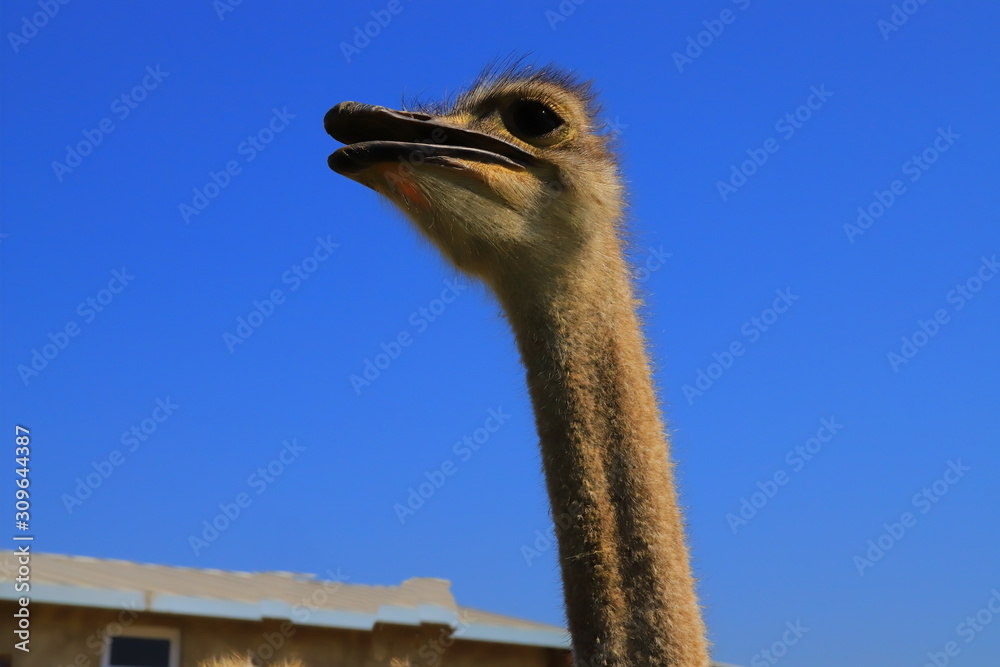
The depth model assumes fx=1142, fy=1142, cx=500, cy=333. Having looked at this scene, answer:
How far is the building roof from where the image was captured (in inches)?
302

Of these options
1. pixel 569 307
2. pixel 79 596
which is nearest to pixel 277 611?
pixel 79 596

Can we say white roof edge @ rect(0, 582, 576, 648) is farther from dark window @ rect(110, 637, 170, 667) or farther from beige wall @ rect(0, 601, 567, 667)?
dark window @ rect(110, 637, 170, 667)

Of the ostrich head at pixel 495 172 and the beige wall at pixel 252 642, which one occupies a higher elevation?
the beige wall at pixel 252 642

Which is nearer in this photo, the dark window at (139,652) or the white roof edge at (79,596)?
the white roof edge at (79,596)

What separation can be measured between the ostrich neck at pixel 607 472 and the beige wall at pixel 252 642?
14.5ft

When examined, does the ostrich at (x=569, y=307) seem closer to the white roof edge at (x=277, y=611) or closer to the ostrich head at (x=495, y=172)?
the ostrich head at (x=495, y=172)

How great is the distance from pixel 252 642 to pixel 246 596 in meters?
0.37

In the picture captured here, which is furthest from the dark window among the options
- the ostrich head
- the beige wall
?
the ostrich head

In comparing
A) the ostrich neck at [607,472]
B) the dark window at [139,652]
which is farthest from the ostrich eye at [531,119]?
the dark window at [139,652]

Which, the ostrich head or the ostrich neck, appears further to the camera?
the ostrich head

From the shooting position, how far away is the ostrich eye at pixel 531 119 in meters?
3.24

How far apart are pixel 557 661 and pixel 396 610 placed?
2.03 metres

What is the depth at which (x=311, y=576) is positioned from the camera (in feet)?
34.4

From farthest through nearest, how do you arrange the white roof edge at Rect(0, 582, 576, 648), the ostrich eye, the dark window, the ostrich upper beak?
1. the dark window
2. the white roof edge at Rect(0, 582, 576, 648)
3. the ostrich eye
4. the ostrich upper beak
